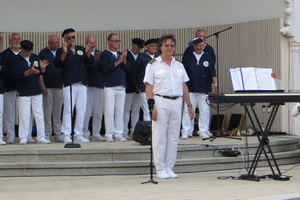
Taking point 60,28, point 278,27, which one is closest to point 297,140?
point 278,27

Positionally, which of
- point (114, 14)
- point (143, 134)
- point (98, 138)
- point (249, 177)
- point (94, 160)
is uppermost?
point (114, 14)

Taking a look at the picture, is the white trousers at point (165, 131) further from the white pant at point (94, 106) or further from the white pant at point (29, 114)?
the white pant at point (94, 106)

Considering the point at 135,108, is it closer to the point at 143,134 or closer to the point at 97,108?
the point at 97,108

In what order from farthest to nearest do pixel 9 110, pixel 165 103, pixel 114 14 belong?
pixel 114 14 → pixel 9 110 → pixel 165 103

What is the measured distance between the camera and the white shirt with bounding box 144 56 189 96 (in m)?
9.83

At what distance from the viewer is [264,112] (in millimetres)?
15289

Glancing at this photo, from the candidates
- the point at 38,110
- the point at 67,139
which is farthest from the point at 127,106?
the point at 38,110

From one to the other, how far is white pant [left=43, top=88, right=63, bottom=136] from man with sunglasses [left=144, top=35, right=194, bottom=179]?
3.63 m

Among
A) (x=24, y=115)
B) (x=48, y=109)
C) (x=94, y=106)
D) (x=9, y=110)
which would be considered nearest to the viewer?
(x=24, y=115)

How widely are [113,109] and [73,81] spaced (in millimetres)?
1007

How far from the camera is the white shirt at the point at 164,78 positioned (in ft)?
32.2

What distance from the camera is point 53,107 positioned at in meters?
13.2

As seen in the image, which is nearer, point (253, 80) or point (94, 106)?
point (253, 80)

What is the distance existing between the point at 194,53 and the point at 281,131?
3.06m
